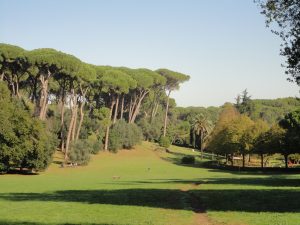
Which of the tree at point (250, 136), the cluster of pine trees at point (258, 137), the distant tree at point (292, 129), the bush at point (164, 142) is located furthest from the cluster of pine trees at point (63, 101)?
the distant tree at point (292, 129)

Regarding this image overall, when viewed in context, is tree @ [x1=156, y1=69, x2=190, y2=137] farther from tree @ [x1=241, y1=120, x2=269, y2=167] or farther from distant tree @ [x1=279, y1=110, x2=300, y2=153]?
distant tree @ [x1=279, y1=110, x2=300, y2=153]

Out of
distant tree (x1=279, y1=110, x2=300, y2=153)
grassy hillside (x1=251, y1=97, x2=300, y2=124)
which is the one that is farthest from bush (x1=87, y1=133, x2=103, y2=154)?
grassy hillside (x1=251, y1=97, x2=300, y2=124)

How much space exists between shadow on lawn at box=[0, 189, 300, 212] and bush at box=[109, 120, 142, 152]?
63495mm

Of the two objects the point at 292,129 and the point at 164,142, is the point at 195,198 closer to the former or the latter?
the point at 292,129

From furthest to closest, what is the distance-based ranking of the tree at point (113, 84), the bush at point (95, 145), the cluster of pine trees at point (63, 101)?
the tree at point (113, 84), the bush at point (95, 145), the cluster of pine trees at point (63, 101)

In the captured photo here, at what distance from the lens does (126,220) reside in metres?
23.9

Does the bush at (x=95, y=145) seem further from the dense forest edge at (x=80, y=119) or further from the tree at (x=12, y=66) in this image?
the tree at (x=12, y=66)

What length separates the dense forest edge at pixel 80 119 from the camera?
68.1 metres

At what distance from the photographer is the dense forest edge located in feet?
224

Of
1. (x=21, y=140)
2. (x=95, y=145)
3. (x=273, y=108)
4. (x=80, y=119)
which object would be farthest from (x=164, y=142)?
(x=273, y=108)

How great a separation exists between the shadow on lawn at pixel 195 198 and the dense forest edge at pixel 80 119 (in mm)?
28986

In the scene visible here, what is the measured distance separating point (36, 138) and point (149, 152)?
47935 millimetres

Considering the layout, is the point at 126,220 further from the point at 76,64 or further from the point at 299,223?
the point at 76,64

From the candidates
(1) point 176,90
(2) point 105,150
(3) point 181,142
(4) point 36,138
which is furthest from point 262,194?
(3) point 181,142
